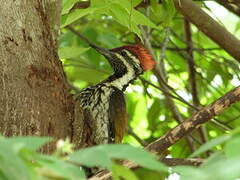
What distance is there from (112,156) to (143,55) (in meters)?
2.91

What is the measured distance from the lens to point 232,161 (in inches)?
44.9

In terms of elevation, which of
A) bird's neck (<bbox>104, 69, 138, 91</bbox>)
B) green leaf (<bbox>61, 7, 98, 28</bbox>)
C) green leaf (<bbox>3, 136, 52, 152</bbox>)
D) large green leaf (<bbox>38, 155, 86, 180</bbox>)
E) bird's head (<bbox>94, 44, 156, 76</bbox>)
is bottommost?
large green leaf (<bbox>38, 155, 86, 180</bbox>)

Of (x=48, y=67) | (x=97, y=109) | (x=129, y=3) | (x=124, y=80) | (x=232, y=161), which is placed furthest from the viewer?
(x=124, y=80)

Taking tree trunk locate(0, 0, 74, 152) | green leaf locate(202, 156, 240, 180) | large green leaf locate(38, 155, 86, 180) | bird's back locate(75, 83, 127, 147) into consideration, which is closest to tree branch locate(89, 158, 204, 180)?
tree trunk locate(0, 0, 74, 152)

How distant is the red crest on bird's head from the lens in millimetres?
4148

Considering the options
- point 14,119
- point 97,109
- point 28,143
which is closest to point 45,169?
point 28,143

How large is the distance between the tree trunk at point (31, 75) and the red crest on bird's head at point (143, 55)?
1319mm

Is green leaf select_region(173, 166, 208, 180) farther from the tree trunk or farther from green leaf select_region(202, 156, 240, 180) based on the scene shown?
the tree trunk

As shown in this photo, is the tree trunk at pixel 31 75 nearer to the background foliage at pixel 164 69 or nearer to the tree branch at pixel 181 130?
the tree branch at pixel 181 130

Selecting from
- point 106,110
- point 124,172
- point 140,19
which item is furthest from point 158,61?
point 124,172

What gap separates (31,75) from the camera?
2.63 meters

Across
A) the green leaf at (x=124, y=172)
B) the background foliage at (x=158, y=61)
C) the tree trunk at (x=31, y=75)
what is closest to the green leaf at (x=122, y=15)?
the background foliage at (x=158, y=61)

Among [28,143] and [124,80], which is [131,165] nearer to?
[28,143]

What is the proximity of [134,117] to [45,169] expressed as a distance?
158 inches
